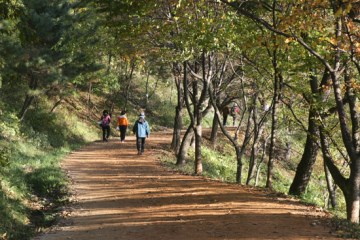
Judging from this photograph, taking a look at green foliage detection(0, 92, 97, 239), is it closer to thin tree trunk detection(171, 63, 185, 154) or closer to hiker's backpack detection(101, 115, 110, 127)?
hiker's backpack detection(101, 115, 110, 127)

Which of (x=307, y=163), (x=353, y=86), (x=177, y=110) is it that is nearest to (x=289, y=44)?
(x=353, y=86)

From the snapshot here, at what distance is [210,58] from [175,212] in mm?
7884

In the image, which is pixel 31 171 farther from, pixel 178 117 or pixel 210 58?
pixel 178 117

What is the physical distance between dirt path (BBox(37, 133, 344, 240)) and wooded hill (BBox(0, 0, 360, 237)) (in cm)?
152

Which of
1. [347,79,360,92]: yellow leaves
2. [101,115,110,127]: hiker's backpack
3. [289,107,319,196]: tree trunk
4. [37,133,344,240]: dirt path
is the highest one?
[347,79,360,92]: yellow leaves

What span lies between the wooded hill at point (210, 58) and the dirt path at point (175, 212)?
1.52 m

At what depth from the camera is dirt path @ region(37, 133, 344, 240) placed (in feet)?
27.6

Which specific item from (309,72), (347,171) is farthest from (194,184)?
(347,171)

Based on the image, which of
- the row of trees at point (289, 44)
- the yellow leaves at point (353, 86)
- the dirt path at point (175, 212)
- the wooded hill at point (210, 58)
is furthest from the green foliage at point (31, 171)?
the yellow leaves at point (353, 86)

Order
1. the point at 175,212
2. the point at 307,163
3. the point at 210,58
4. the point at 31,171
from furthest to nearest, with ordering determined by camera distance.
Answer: the point at 210,58 < the point at 307,163 < the point at 31,171 < the point at 175,212

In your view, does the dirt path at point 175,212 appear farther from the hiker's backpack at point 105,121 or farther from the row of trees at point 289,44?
the hiker's backpack at point 105,121

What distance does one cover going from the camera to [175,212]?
399 inches

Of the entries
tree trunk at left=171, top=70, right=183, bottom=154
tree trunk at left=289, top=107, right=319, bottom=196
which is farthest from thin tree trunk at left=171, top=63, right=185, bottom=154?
tree trunk at left=289, top=107, right=319, bottom=196

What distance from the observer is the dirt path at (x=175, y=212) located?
27.6 feet
